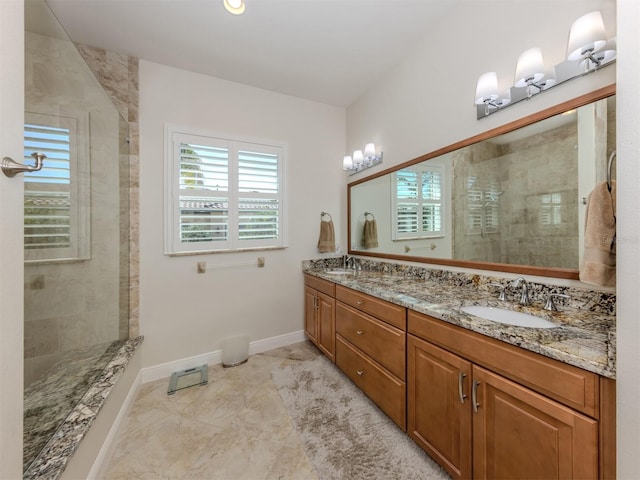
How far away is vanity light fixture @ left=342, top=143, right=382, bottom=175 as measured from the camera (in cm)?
248

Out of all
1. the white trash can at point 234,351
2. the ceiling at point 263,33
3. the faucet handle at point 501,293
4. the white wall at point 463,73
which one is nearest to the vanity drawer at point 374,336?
the faucet handle at point 501,293

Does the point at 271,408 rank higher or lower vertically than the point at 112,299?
lower

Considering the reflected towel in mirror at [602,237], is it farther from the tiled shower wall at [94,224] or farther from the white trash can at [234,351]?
the tiled shower wall at [94,224]

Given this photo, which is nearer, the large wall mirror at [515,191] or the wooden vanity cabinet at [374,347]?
the large wall mirror at [515,191]

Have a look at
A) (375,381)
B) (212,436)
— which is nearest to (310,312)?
(375,381)

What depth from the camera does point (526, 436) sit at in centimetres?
89

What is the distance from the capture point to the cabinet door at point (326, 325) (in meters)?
2.17

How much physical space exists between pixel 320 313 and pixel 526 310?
1.61m

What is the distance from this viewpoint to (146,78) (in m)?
2.11

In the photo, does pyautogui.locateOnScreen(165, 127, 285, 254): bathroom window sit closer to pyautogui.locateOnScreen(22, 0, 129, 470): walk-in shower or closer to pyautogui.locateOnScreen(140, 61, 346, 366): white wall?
pyautogui.locateOnScreen(140, 61, 346, 366): white wall

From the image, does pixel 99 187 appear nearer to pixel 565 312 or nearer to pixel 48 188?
pixel 48 188

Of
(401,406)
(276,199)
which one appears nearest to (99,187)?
(276,199)

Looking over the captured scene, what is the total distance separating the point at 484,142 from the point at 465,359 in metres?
1.31

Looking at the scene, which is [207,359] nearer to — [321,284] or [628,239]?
[321,284]
